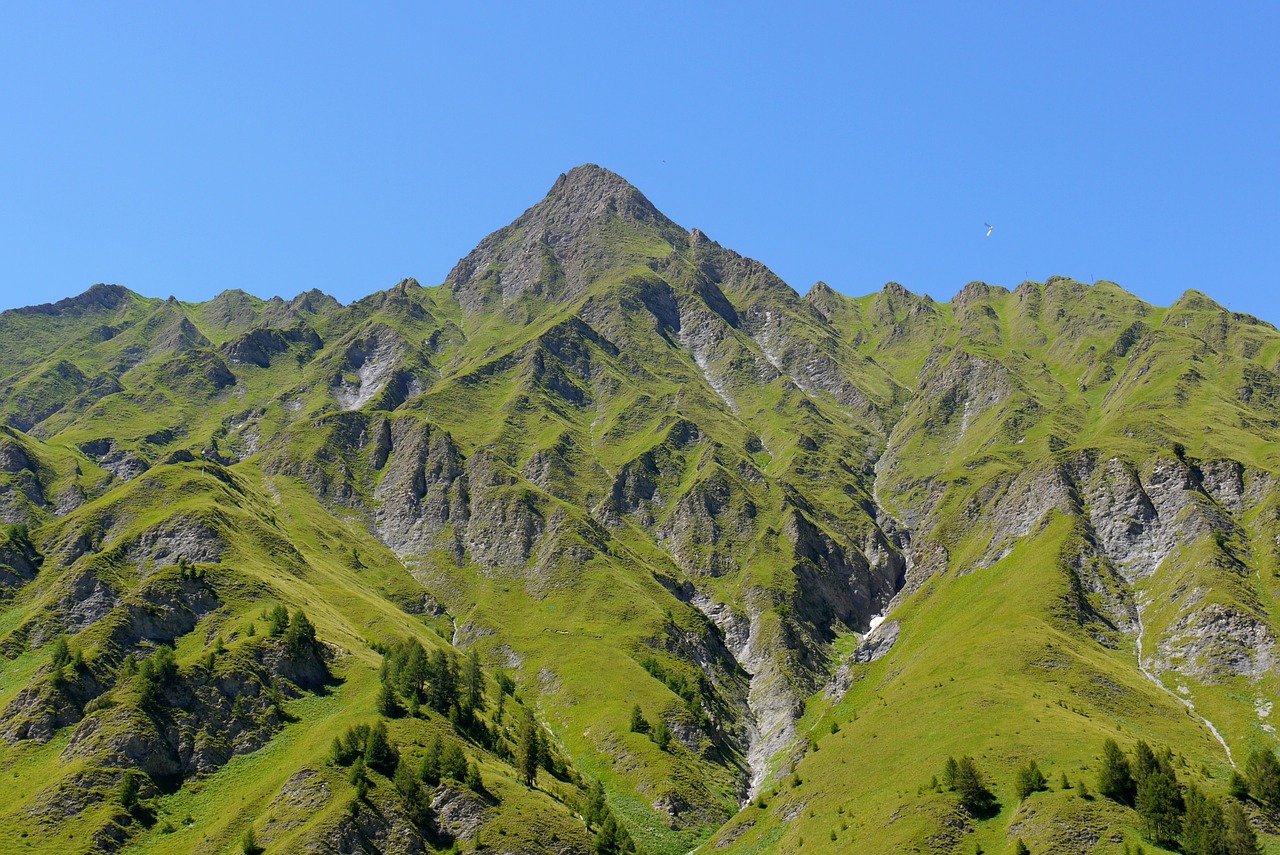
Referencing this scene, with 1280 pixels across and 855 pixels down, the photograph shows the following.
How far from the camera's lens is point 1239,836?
102m

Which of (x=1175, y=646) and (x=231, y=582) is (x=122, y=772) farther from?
(x=1175, y=646)

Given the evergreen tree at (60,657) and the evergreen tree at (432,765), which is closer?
the evergreen tree at (432,765)

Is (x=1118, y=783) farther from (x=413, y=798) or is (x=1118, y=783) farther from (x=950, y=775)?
(x=413, y=798)

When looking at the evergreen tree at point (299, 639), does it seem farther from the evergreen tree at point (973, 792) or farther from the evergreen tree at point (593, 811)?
the evergreen tree at point (973, 792)

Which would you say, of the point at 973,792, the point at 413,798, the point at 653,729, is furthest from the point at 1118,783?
the point at 653,729

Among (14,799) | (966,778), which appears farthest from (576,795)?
(14,799)

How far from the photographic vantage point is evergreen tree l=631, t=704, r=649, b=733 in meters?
194

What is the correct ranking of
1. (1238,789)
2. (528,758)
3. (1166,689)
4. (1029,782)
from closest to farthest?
(1238,789), (1029,782), (528,758), (1166,689)

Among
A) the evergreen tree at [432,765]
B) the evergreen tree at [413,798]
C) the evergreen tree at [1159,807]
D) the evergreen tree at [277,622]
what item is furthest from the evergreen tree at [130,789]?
the evergreen tree at [1159,807]

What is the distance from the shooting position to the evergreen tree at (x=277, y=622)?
181562 mm

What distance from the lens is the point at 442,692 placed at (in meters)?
173

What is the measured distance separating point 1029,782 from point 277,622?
13392cm

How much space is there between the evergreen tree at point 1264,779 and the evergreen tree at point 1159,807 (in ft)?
35.0

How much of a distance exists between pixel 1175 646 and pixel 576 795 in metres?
111
